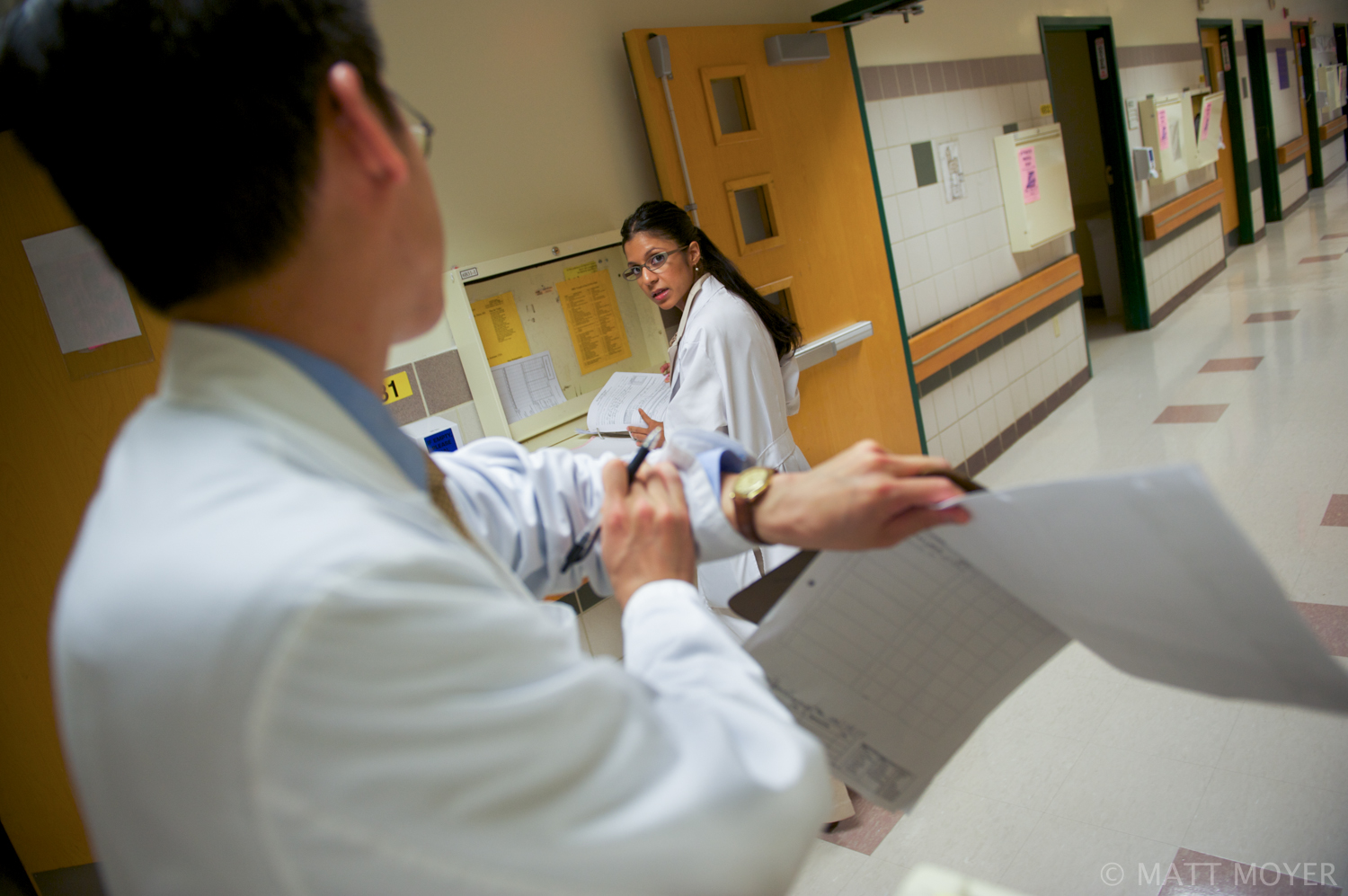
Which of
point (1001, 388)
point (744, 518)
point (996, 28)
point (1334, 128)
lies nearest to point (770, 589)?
point (744, 518)

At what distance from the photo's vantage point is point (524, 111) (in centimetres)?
240

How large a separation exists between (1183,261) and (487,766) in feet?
26.7

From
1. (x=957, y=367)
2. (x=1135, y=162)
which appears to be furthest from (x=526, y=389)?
(x=1135, y=162)

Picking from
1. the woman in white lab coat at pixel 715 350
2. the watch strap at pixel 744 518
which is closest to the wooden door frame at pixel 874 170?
the woman in white lab coat at pixel 715 350

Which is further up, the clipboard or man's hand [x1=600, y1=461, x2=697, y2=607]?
man's hand [x1=600, y1=461, x2=697, y2=607]

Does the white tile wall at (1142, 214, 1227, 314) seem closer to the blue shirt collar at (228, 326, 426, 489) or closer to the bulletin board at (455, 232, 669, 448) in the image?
the bulletin board at (455, 232, 669, 448)

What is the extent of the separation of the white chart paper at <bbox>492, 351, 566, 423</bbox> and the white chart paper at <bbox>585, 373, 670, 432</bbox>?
0.15m

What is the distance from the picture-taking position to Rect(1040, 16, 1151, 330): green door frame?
574 cm

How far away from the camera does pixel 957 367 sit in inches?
159

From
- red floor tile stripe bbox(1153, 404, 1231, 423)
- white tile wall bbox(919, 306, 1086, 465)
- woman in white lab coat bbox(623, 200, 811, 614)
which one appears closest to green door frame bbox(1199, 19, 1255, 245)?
white tile wall bbox(919, 306, 1086, 465)

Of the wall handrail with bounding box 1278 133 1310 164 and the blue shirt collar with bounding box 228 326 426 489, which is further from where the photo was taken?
the wall handrail with bounding box 1278 133 1310 164

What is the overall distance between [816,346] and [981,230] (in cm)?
192

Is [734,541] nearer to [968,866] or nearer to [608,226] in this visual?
[968,866]

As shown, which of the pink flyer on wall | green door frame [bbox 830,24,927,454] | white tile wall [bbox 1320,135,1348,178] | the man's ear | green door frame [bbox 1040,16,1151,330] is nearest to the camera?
the man's ear
